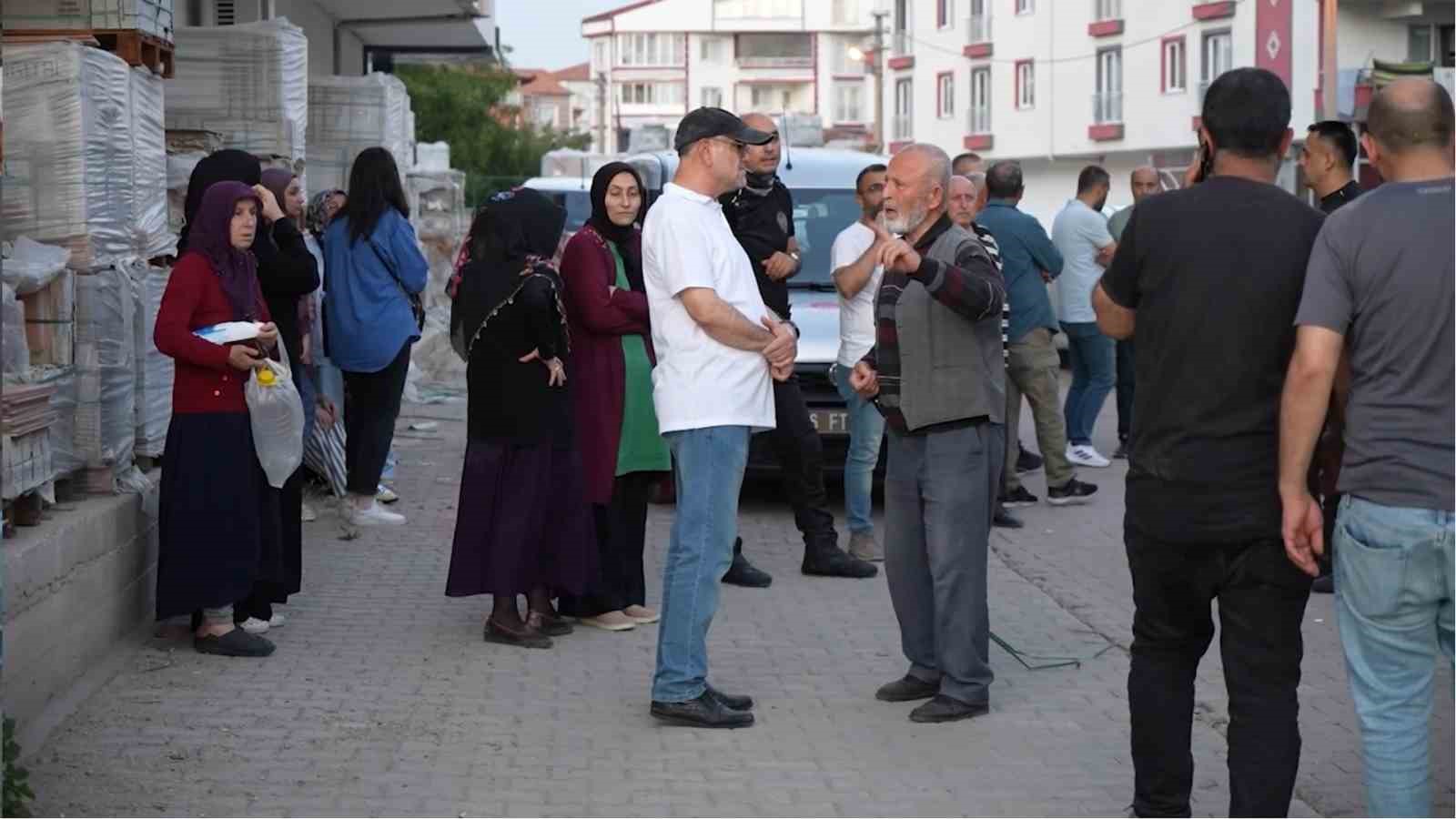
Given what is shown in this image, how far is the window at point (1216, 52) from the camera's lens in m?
50.8

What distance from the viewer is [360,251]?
1029 centimetres

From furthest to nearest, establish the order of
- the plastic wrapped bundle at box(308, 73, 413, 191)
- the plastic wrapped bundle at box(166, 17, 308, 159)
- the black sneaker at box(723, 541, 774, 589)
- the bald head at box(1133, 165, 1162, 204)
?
the plastic wrapped bundle at box(308, 73, 413, 191)
the bald head at box(1133, 165, 1162, 204)
the plastic wrapped bundle at box(166, 17, 308, 159)
the black sneaker at box(723, 541, 774, 589)

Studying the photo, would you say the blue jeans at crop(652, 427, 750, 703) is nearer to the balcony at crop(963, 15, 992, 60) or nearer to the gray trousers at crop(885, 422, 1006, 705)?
the gray trousers at crop(885, 422, 1006, 705)

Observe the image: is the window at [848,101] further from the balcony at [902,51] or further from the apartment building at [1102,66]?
the balcony at [902,51]

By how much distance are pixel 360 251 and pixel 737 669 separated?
146 inches

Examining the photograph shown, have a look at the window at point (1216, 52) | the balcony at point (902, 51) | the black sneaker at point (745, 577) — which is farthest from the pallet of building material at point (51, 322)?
the balcony at point (902, 51)

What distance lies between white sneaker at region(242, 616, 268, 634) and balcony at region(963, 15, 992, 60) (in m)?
56.7

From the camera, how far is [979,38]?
63781 millimetres

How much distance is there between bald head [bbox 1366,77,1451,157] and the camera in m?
4.65

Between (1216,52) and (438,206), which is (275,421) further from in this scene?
(1216,52)

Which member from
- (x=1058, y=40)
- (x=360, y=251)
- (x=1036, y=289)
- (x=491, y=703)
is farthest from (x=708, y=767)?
(x=1058, y=40)

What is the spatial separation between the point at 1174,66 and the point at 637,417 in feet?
157

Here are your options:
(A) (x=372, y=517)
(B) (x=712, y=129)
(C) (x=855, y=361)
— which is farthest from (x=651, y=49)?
(B) (x=712, y=129)

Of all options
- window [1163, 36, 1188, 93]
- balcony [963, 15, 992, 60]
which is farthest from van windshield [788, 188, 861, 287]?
balcony [963, 15, 992, 60]
